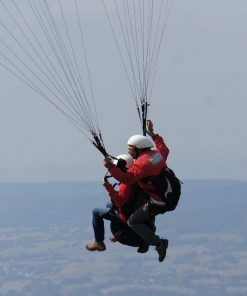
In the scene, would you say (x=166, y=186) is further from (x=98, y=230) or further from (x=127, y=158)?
(x=98, y=230)

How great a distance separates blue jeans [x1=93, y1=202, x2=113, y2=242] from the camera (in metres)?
25.8

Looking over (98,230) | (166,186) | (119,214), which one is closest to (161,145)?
(166,186)

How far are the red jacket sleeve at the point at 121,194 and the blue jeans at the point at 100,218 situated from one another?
82 centimetres

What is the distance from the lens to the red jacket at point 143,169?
23983 mm

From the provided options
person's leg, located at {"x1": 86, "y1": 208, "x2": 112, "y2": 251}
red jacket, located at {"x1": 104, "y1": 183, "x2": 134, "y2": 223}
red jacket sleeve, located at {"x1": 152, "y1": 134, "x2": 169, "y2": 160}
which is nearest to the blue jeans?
person's leg, located at {"x1": 86, "y1": 208, "x2": 112, "y2": 251}

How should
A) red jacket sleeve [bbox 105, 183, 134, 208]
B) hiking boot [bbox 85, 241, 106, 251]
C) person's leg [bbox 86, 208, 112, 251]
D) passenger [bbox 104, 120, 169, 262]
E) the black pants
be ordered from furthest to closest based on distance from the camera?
hiking boot [bbox 85, 241, 106, 251], person's leg [bbox 86, 208, 112, 251], the black pants, red jacket sleeve [bbox 105, 183, 134, 208], passenger [bbox 104, 120, 169, 262]

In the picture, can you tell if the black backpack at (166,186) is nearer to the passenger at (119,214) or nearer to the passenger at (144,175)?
the passenger at (144,175)

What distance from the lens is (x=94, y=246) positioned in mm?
26359

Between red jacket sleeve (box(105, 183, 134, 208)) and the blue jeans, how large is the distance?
824 millimetres

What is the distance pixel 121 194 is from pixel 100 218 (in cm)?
149

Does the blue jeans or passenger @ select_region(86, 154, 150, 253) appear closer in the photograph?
passenger @ select_region(86, 154, 150, 253)

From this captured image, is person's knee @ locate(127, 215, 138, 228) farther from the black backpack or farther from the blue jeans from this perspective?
the black backpack

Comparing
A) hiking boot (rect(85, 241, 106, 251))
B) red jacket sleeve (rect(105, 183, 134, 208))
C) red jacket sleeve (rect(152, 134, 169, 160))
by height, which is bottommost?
hiking boot (rect(85, 241, 106, 251))

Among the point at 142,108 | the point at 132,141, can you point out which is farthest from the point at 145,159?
the point at 142,108
